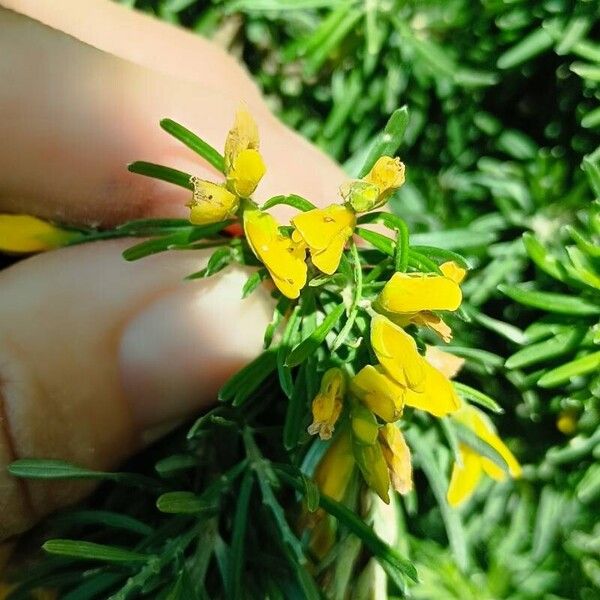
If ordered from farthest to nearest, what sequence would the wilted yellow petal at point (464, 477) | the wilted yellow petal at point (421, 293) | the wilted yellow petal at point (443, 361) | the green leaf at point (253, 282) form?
the wilted yellow petal at point (464, 477) < the wilted yellow petal at point (443, 361) < the green leaf at point (253, 282) < the wilted yellow petal at point (421, 293)

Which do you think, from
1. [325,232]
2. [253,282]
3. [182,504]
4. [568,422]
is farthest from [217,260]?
[568,422]

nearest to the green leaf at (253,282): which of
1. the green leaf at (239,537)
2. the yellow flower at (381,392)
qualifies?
the yellow flower at (381,392)

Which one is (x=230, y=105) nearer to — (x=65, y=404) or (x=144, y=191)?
(x=144, y=191)

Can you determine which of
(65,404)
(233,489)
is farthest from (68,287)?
(233,489)

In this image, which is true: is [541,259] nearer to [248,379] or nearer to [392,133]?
[392,133]

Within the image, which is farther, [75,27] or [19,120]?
[75,27]

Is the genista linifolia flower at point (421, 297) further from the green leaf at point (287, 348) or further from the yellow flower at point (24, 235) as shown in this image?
the yellow flower at point (24, 235)
